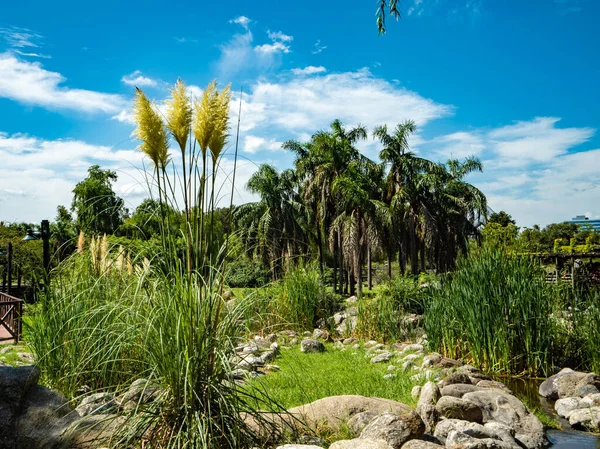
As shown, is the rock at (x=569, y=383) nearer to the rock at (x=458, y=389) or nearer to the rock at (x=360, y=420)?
the rock at (x=458, y=389)

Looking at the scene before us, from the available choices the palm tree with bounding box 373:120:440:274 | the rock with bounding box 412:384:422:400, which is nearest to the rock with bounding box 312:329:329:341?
the rock with bounding box 412:384:422:400

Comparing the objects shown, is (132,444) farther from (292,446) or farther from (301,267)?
(301,267)

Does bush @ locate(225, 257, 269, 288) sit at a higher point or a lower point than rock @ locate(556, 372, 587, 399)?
higher

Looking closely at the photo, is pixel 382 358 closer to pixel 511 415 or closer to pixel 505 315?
pixel 505 315

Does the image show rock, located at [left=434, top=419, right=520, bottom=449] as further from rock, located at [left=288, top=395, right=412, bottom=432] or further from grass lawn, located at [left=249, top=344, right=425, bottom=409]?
grass lawn, located at [left=249, top=344, right=425, bottom=409]

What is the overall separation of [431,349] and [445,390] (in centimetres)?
328

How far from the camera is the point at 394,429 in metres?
4.67

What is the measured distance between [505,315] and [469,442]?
466cm

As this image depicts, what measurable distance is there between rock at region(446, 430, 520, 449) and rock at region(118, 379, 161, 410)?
260 centimetres

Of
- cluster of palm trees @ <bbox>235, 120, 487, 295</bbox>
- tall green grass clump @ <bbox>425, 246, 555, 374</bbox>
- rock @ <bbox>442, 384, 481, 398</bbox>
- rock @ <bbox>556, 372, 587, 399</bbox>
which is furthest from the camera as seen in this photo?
cluster of palm trees @ <bbox>235, 120, 487, 295</bbox>

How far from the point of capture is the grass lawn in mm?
6607

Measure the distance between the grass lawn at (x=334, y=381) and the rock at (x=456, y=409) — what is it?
2.53ft

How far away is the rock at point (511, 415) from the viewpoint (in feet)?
19.7

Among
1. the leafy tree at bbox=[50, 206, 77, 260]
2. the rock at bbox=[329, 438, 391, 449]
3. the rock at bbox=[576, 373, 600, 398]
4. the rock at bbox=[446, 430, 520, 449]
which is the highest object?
the leafy tree at bbox=[50, 206, 77, 260]
